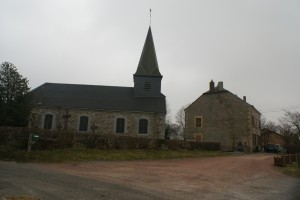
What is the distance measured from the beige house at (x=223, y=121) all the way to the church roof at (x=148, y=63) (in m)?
7.52

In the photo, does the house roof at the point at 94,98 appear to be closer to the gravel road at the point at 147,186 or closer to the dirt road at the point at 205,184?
the dirt road at the point at 205,184

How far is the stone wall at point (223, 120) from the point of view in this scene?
3588cm

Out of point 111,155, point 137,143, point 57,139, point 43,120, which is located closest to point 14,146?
point 57,139

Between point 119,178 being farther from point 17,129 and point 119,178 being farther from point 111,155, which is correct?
point 17,129

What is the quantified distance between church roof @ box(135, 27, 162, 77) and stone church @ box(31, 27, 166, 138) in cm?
11

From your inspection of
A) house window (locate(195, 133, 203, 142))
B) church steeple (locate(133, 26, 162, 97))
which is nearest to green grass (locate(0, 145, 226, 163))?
church steeple (locate(133, 26, 162, 97))

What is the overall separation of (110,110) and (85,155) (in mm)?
14215

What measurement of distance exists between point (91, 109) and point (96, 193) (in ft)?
81.0

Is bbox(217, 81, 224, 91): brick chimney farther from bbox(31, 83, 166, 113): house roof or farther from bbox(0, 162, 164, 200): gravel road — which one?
bbox(0, 162, 164, 200): gravel road

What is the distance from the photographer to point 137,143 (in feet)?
75.8

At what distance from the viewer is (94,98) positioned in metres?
34.7

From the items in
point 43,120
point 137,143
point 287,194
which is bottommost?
point 287,194

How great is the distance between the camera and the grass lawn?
1717 cm

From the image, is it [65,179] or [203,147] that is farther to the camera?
[203,147]
